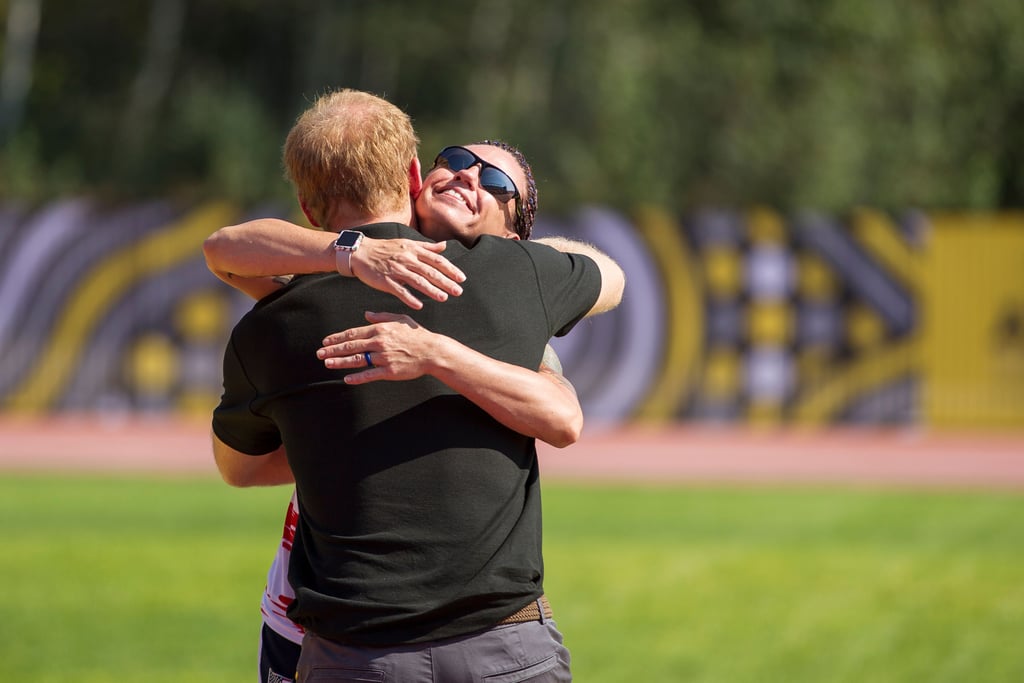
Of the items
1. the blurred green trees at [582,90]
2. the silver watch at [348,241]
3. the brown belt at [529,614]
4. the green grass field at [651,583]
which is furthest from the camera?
the blurred green trees at [582,90]

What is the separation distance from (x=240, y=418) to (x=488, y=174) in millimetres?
826

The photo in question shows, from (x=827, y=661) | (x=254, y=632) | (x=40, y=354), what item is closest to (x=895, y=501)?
(x=827, y=661)

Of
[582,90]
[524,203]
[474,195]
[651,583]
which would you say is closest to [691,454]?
[651,583]

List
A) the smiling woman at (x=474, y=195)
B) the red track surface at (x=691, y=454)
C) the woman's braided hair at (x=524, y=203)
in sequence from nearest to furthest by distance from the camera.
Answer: the smiling woman at (x=474, y=195), the woman's braided hair at (x=524, y=203), the red track surface at (x=691, y=454)

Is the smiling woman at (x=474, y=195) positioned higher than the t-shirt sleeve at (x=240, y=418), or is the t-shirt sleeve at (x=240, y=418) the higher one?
the smiling woman at (x=474, y=195)

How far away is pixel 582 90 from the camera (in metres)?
37.4

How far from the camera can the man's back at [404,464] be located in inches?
107

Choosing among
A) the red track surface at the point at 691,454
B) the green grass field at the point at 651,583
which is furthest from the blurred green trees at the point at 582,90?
the green grass field at the point at 651,583

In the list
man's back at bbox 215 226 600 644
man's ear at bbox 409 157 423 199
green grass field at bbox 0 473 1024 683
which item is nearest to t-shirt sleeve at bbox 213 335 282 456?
man's back at bbox 215 226 600 644

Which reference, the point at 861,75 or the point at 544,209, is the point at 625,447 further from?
the point at 861,75

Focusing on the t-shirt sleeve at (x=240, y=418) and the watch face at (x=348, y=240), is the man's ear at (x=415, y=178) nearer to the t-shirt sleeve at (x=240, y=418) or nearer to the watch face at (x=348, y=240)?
the watch face at (x=348, y=240)

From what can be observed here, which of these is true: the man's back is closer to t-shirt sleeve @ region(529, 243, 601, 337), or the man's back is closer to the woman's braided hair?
t-shirt sleeve @ region(529, 243, 601, 337)

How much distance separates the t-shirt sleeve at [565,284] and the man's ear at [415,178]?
323 mm

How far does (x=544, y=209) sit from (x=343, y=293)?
61.8 feet
